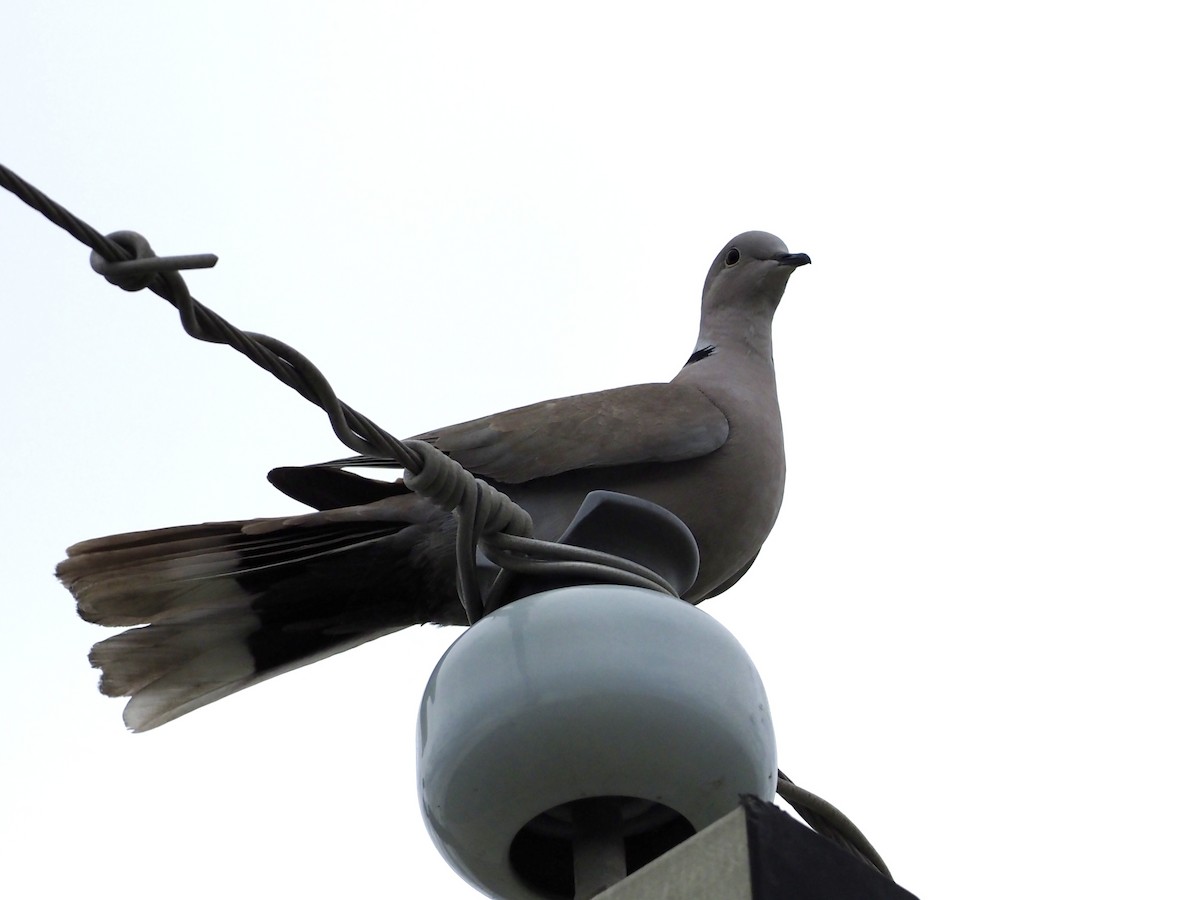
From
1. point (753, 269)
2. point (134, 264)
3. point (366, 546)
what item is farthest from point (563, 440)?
point (134, 264)

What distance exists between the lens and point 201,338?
1.97 meters

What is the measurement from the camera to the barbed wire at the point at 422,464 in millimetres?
1881

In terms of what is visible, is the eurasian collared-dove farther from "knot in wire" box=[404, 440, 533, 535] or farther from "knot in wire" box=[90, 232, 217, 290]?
"knot in wire" box=[90, 232, 217, 290]

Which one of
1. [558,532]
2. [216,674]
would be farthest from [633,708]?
[216,674]

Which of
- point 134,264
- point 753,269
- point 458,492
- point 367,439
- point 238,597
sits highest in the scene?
point 753,269

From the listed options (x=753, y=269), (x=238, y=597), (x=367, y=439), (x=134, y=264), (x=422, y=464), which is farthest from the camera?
(x=753, y=269)

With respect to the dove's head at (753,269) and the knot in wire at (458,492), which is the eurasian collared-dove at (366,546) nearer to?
the dove's head at (753,269)

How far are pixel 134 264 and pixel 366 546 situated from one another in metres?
1.78

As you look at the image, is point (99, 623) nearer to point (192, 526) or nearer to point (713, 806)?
point (192, 526)

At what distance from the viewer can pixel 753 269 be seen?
462cm

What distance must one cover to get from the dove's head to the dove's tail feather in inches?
56.0

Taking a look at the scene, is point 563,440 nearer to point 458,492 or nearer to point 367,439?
point 458,492

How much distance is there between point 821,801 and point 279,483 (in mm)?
1728

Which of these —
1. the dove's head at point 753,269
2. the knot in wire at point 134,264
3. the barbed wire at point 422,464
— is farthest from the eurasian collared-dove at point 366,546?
the knot in wire at point 134,264
